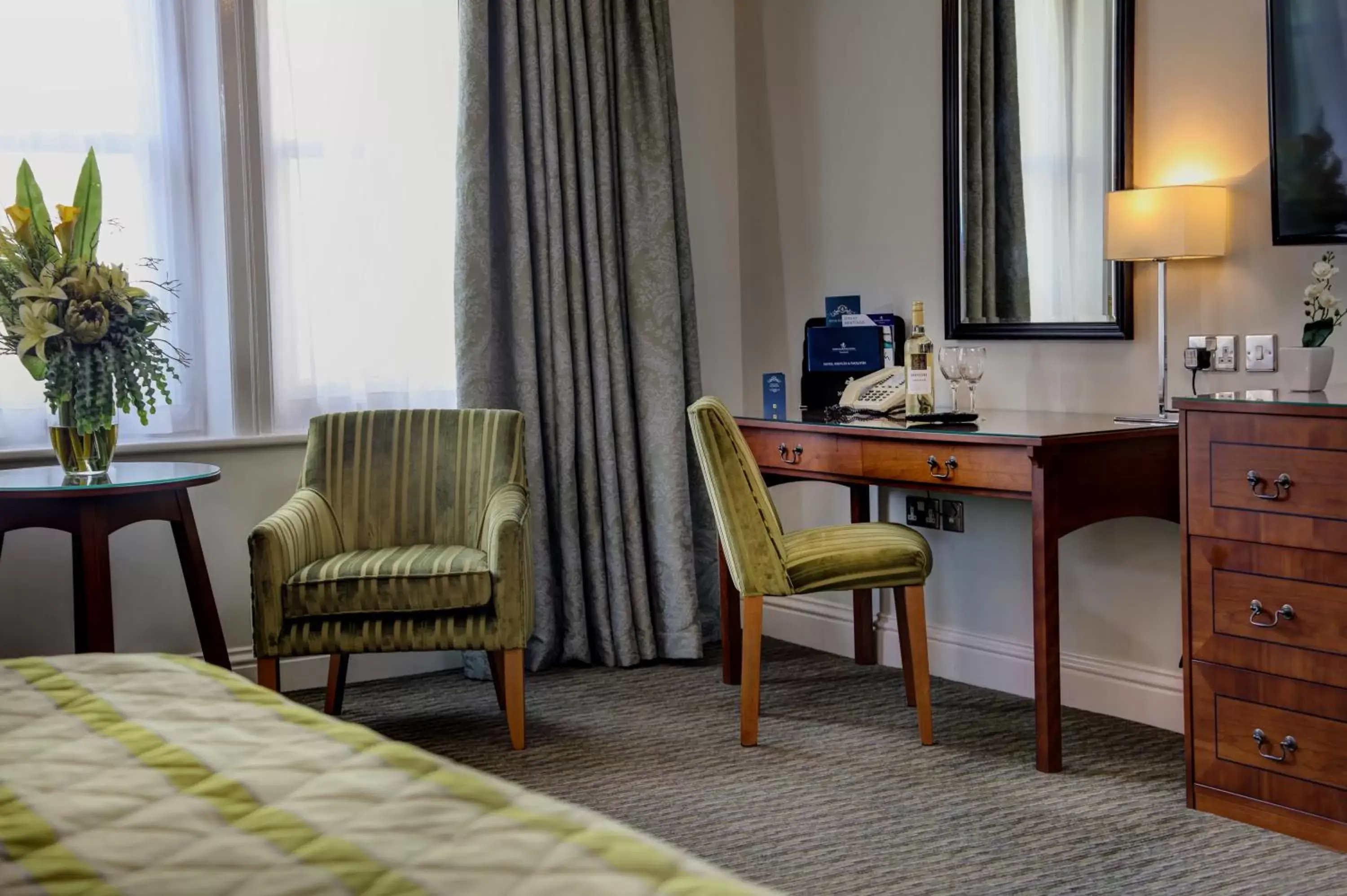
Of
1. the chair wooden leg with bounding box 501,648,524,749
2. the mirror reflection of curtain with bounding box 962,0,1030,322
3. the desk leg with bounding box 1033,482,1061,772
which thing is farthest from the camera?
the mirror reflection of curtain with bounding box 962,0,1030,322

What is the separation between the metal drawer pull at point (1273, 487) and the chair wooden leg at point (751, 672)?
122cm

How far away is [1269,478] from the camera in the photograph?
2.67 meters

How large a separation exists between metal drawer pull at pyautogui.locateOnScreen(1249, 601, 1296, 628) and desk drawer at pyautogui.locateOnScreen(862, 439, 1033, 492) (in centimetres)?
55

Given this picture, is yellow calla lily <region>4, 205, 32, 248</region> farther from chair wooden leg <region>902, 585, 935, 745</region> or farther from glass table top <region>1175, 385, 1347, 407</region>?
glass table top <region>1175, 385, 1347, 407</region>

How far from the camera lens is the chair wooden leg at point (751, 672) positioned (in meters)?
3.39

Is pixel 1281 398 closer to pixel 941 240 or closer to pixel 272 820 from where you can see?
pixel 941 240

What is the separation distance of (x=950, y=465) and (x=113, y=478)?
2062mm

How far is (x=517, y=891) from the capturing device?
2.96 feet

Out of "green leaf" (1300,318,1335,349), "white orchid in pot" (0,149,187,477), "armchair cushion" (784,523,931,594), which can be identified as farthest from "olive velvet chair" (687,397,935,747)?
"white orchid in pot" (0,149,187,477)

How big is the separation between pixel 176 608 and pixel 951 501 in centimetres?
235

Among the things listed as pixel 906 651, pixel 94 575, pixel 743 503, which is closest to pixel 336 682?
pixel 94 575

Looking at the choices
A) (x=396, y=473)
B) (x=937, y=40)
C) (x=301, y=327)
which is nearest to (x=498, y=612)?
(x=396, y=473)

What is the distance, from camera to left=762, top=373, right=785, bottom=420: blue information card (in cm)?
407

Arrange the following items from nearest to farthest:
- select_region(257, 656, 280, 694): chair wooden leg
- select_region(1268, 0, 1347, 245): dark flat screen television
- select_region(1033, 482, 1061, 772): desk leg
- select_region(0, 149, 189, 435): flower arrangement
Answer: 1. select_region(1268, 0, 1347, 245): dark flat screen television
2. select_region(1033, 482, 1061, 772): desk leg
3. select_region(0, 149, 189, 435): flower arrangement
4. select_region(257, 656, 280, 694): chair wooden leg
